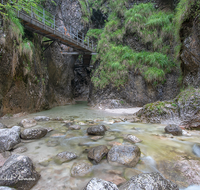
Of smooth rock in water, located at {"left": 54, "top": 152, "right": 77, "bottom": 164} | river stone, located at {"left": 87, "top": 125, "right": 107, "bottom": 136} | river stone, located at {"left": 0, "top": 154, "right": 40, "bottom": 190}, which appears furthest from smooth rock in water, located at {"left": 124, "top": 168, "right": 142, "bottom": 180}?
river stone, located at {"left": 87, "top": 125, "right": 107, "bottom": 136}

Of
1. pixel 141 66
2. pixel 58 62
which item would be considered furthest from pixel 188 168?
pixel 58 62

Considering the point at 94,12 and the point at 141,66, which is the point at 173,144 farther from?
the point at 94,12

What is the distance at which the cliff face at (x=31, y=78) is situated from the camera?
568 cm

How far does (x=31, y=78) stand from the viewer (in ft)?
24.3

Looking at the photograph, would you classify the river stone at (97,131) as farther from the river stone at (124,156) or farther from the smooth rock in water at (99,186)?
the smooth rock in water at (99,186)

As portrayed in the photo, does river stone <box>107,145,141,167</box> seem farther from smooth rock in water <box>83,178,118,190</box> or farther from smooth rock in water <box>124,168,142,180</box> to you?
smooth rock in water <box>83,178,118,190</box>

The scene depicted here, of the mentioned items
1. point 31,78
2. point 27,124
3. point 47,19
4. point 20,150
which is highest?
point 47,19

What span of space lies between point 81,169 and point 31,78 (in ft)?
22.5

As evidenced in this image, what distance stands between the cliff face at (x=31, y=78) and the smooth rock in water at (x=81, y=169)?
5.15m

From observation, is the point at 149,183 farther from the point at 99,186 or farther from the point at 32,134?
the point at 32,134

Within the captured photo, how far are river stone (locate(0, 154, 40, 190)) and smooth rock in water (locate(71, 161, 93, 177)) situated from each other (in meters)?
0.50

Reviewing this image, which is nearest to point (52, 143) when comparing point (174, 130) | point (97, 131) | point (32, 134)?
point (32, 134)

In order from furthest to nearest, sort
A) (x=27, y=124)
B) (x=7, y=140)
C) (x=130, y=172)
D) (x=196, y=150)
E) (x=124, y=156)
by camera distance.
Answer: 1. (x=27, y=124)
2. (x=7, y=140)
3. (x=196, y=150)
4. (x=124, y=156)
5. (x=130, y=172)

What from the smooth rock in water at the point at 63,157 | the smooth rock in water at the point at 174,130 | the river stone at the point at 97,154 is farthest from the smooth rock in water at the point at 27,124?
the smooth rock in water at the point at 174,130
